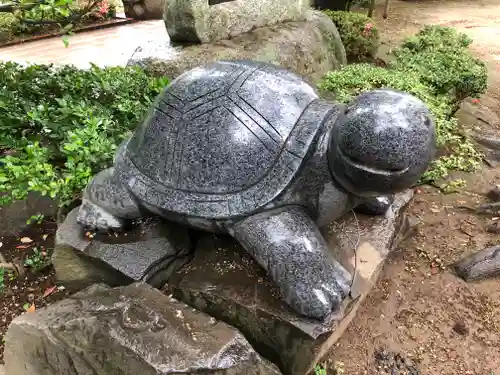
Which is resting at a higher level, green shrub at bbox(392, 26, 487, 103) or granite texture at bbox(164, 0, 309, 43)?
granite texture at bbox(164, 0, 309, 43)

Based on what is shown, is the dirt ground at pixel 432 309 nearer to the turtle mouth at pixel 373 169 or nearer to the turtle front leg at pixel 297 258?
the turtle front leg at pixel 297 258

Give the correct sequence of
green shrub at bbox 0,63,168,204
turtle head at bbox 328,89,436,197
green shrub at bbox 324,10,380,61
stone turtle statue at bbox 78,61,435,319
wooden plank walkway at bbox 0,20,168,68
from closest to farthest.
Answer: turtle head at bbox 328,89,436,197
stone turtle statue at bbox 78,61,435,319
green shrub at bbox 0,63,168,204
green shrub at bbox 324,10,380,61
wooden plank walkway at bbox 0,20,168,68

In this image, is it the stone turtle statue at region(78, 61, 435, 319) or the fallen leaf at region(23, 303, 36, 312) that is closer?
the stone turtle statue at region(78, 61, 435, 319)

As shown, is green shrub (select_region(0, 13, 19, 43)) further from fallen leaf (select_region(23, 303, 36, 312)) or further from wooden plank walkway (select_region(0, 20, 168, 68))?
fallen leaf (select_region(23, 303, 36, 312))

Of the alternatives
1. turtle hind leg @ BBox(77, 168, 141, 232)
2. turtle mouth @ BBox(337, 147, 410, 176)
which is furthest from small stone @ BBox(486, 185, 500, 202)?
turtle hind leg @ BBox(77, 168, 141, 232)

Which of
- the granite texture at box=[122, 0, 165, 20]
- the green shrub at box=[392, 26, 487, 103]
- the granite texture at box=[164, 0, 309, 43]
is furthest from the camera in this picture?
the granite texture at box=[122, 0, 165, 20]

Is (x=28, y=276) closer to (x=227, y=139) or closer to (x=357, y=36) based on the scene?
(x=227, y=139)

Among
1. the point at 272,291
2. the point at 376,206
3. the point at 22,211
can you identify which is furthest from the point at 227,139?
the point at 22,211

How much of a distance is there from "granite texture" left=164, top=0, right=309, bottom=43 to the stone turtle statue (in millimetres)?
2574

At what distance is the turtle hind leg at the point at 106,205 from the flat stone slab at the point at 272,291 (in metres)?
0.48

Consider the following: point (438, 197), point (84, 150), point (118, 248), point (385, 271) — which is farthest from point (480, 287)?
point (84, 150)

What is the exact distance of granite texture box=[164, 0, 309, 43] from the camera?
4.79 metres

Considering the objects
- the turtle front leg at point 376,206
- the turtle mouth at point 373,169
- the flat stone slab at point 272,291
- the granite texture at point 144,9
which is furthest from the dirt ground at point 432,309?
the granite texture at point 144,9

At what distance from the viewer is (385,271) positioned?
321 centimetres
